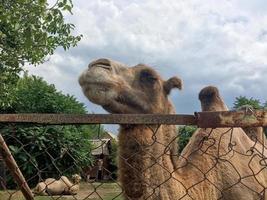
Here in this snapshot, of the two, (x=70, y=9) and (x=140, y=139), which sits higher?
(x=70, y=9)

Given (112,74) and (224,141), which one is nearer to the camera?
(112,74)

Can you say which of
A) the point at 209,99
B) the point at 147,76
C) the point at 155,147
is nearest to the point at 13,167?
the point at 155,147

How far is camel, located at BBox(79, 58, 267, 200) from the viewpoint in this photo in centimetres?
A: 390

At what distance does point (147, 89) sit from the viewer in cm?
475

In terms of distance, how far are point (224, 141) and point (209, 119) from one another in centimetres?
229

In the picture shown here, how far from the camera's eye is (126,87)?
4.44m

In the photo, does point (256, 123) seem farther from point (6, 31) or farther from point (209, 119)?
point (6, 31)

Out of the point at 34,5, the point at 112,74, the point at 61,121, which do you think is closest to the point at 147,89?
the point at 112,74

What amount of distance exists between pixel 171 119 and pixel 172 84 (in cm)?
237

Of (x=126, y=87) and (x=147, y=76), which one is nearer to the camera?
(x=126, y=87)

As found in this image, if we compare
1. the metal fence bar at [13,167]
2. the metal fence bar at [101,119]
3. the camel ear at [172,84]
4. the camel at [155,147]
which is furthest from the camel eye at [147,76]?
the metal fence bar at [101,119]

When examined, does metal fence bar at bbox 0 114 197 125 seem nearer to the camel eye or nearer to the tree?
the camel eye

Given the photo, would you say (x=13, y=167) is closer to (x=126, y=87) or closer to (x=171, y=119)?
(x=171, y=119)

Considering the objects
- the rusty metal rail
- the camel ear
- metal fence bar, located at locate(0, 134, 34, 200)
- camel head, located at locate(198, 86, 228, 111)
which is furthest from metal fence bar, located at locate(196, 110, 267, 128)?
camel head, located at locate(198, 86, 228, 111)
